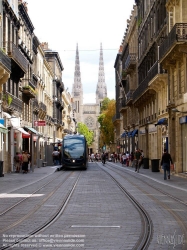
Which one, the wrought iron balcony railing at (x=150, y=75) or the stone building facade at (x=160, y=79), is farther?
the wrought iron balcony railing at (x=150, y=75)

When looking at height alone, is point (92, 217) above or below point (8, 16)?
below

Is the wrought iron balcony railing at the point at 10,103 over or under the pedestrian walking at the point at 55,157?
over

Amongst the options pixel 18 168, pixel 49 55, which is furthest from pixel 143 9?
pixel 49 55

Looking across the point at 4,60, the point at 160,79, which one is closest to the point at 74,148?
the point at 160,79

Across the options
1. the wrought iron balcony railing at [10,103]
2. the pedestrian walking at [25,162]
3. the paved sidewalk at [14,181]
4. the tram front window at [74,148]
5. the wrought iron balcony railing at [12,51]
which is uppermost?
the wrought iron balcony railing at [12,51]

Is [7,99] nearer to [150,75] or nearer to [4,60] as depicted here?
[4,60]

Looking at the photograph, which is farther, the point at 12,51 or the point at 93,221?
the point at 12,51

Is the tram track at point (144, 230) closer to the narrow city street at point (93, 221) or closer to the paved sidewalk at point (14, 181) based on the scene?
the narrow city street at point (93, 221)

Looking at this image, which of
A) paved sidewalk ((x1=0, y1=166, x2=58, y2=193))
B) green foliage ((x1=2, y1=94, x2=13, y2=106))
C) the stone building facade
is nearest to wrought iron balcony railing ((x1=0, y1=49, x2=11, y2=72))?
green foliage ((x1=2, y1=94, x2=13, y2=106))

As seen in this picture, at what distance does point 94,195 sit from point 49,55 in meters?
74.6

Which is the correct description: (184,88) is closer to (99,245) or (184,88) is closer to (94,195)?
(94,195)

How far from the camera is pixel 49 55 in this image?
93.2m

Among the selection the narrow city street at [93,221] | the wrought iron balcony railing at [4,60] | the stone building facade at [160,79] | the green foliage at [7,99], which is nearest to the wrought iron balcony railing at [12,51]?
the green foliage at [7,99]

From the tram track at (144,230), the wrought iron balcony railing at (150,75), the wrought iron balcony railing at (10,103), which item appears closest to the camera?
the tram track at (144,230)
